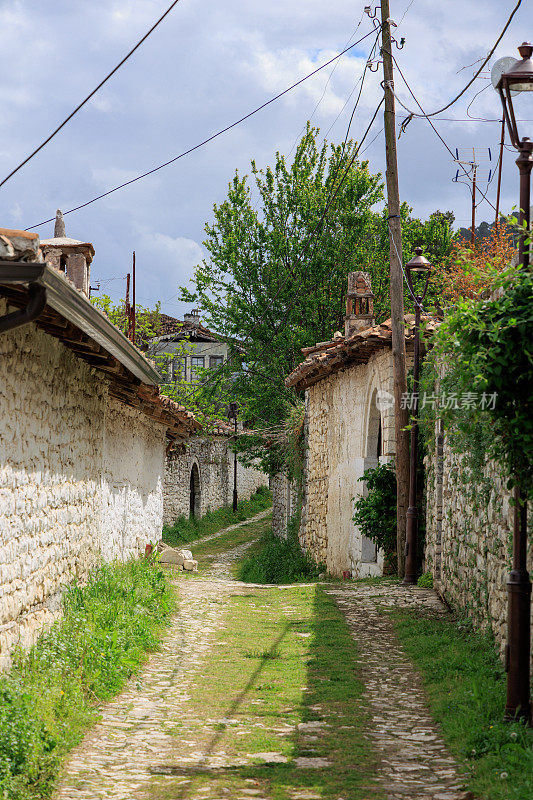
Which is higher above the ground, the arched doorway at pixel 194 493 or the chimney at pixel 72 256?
the chimney at pixel 72 256

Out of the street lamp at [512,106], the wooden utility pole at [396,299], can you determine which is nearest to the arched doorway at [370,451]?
the wooden utility pole at [396,299]

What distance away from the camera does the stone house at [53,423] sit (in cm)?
460

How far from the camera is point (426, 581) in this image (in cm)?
1030

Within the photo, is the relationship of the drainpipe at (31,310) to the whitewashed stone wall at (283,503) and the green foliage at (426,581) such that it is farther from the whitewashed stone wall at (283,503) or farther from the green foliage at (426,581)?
the whitewashed stone wall at (283,503)

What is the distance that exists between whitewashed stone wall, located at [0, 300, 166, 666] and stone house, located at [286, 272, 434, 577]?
168 inches

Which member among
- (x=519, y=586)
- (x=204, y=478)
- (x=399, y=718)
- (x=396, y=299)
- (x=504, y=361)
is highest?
(x=396, y=299)

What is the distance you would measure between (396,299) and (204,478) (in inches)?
773

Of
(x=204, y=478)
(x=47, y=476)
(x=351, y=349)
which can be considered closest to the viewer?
(x=47, y=476)

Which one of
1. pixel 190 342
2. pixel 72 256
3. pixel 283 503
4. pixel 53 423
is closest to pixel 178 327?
pixel 190 342

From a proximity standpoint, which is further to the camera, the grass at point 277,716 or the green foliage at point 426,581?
the green foliage at point 426,581

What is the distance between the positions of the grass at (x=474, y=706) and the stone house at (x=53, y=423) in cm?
273

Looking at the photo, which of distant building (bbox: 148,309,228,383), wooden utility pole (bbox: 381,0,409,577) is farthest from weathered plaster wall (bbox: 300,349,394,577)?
distant building (bbox: 148,309,228,383)

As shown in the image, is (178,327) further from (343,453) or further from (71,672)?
(71,672)

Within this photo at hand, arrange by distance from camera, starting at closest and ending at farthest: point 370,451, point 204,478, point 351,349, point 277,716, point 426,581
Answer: point 277,716
point 426,581
point 351,349
point 370,451
point 204,478
